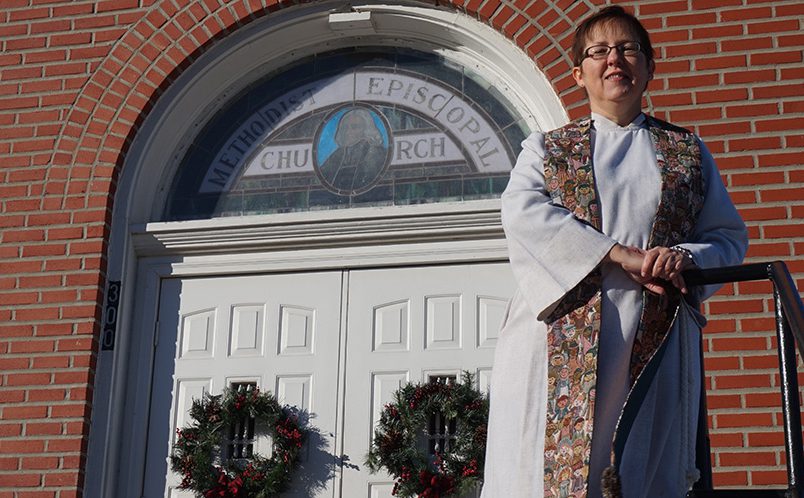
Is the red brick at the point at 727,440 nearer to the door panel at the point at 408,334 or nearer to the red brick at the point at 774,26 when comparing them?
the door panel at the point at 408,334

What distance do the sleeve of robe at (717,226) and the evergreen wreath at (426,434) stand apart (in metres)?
2.34

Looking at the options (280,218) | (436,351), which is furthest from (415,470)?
(280,218)

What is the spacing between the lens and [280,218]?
19.8 ft

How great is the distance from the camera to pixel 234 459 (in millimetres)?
5738

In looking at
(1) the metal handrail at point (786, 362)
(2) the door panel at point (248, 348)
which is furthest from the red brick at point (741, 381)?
(1) the metal handrail at point (786, 362)

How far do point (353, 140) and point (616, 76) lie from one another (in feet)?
10.5

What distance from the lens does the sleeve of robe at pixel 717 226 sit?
10.6 ft

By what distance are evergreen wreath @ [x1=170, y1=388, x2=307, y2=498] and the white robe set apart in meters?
2.59

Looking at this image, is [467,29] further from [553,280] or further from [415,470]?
A: [553,280]

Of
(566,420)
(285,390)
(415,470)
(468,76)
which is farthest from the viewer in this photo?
(468,76)

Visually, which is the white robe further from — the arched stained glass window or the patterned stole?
the arched stained glass window

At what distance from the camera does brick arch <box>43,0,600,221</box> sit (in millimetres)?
5918

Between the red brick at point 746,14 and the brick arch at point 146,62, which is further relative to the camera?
the brick arch at point 146,62

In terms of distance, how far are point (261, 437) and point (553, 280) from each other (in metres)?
3.01
